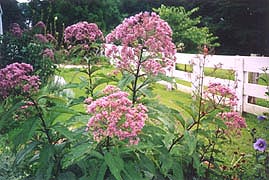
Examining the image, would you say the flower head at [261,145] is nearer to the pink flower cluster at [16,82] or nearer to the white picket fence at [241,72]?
the white picket fence at [241,72]

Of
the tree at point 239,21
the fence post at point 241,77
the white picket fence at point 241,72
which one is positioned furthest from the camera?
the fence post at point 241,77

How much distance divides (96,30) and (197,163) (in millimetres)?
438

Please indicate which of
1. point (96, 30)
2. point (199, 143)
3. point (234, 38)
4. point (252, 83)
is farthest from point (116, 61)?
point (252, 83)

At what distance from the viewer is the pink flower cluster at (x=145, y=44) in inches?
33.6

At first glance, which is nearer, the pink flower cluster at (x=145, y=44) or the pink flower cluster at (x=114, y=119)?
the pink flower cluster at (x=114, y=119)

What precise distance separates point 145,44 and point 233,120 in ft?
1.11

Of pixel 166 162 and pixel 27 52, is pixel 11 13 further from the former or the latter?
pixel 166 162

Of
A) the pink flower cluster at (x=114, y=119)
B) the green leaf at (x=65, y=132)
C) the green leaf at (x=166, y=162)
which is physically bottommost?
the green leaf at (x=166, y=162)

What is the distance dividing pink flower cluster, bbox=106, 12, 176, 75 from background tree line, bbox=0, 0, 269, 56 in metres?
0.31

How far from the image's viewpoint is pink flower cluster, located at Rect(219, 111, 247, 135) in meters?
0.99

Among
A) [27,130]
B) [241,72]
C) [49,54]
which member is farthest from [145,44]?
[241,72]

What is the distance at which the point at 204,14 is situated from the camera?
1292mm

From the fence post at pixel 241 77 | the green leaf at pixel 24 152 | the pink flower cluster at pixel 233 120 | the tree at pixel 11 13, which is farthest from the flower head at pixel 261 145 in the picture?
the tree at pixel 11 13

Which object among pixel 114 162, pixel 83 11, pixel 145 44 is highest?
pixel 83 11
